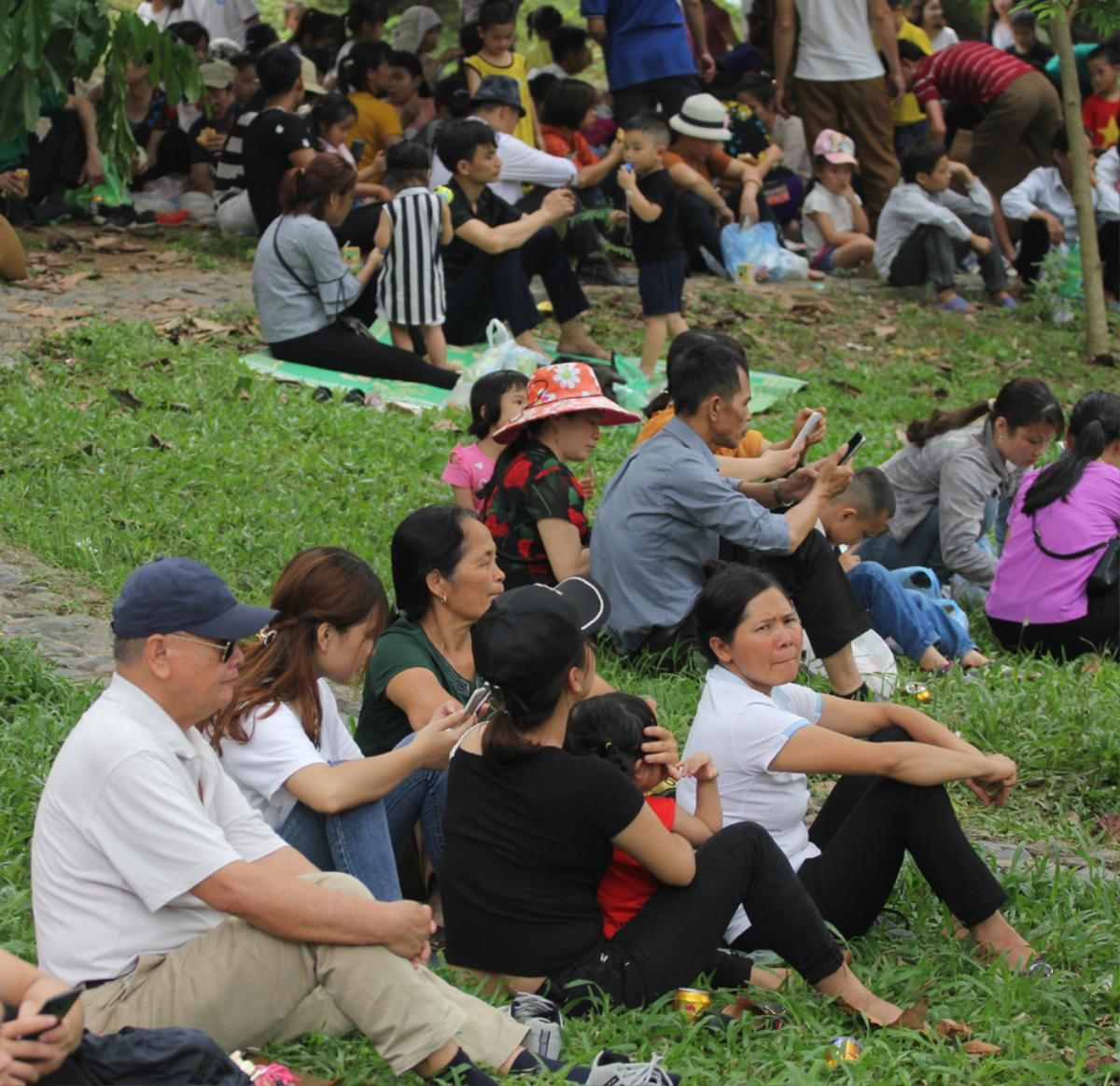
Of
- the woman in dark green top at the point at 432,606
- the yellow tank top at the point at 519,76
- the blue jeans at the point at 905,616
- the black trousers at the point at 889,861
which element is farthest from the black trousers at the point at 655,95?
the black trousers at the point at 889,861

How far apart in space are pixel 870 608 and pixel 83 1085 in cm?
461

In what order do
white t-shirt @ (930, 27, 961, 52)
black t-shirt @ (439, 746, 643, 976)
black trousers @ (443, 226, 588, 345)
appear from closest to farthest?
1. black t-shirt @ (439, 746, 643, 976)
2. black trousers @ (443, 226, 588, 345)
3. white t-shirt @ (930, 27, 961, 52)

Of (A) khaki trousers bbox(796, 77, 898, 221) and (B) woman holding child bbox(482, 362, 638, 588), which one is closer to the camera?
(B) woman holding child bbox(482, 362, 638, 588)

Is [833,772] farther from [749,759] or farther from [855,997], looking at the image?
[855,997]

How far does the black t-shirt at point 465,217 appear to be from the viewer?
33.3 feet

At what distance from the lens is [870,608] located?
22.8 feet

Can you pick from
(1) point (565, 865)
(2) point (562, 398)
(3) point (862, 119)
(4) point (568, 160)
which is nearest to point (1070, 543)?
(2) point (562, 398)

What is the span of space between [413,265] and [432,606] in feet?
17.3

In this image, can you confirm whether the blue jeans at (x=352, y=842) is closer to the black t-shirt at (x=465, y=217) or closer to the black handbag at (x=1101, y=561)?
the black handbag at (x=1101, y=561)

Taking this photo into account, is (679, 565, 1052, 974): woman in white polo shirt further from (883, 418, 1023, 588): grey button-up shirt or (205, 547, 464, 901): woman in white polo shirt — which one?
(883, 418, 1023, 588): grey button-up shirt

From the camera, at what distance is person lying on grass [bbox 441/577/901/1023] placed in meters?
3.77

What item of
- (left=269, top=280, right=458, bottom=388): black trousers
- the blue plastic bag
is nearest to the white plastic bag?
the blue plastic bag

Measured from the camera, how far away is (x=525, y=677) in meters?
3.77

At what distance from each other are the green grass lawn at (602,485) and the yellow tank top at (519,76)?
1.75m
